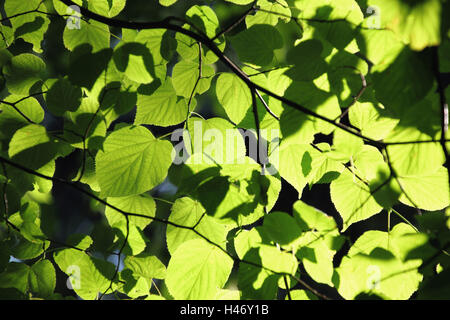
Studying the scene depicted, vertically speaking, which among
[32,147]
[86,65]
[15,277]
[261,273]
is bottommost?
[15,277]

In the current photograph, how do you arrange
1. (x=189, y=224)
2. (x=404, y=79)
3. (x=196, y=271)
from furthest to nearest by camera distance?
(x=189, y=224) < (x=196, y=271) < (x=404, y=79)

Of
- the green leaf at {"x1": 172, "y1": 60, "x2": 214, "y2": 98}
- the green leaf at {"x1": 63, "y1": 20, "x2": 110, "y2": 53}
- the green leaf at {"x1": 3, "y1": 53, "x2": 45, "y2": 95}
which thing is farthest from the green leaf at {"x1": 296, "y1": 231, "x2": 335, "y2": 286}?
the green leaf at {"x1": 3, "y1": 53, "x2": 45, "y2": 95}

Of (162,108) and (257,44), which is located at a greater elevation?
(257,44)

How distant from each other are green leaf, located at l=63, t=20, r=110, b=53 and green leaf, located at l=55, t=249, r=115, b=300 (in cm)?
35

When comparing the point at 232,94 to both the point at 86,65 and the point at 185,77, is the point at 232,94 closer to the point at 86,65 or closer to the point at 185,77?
the point at 185,77

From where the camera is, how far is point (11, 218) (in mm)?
713

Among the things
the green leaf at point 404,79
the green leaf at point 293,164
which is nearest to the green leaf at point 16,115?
the green leaf at point 293,164

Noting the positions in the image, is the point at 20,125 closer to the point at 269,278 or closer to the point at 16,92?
the point at 16,92

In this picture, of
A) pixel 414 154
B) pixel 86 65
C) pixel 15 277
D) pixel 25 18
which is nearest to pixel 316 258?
pixel 414 154

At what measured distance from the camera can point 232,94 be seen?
0.62 meters

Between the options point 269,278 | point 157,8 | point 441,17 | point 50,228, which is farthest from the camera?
point 157,8

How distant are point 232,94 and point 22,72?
40 centimetres
